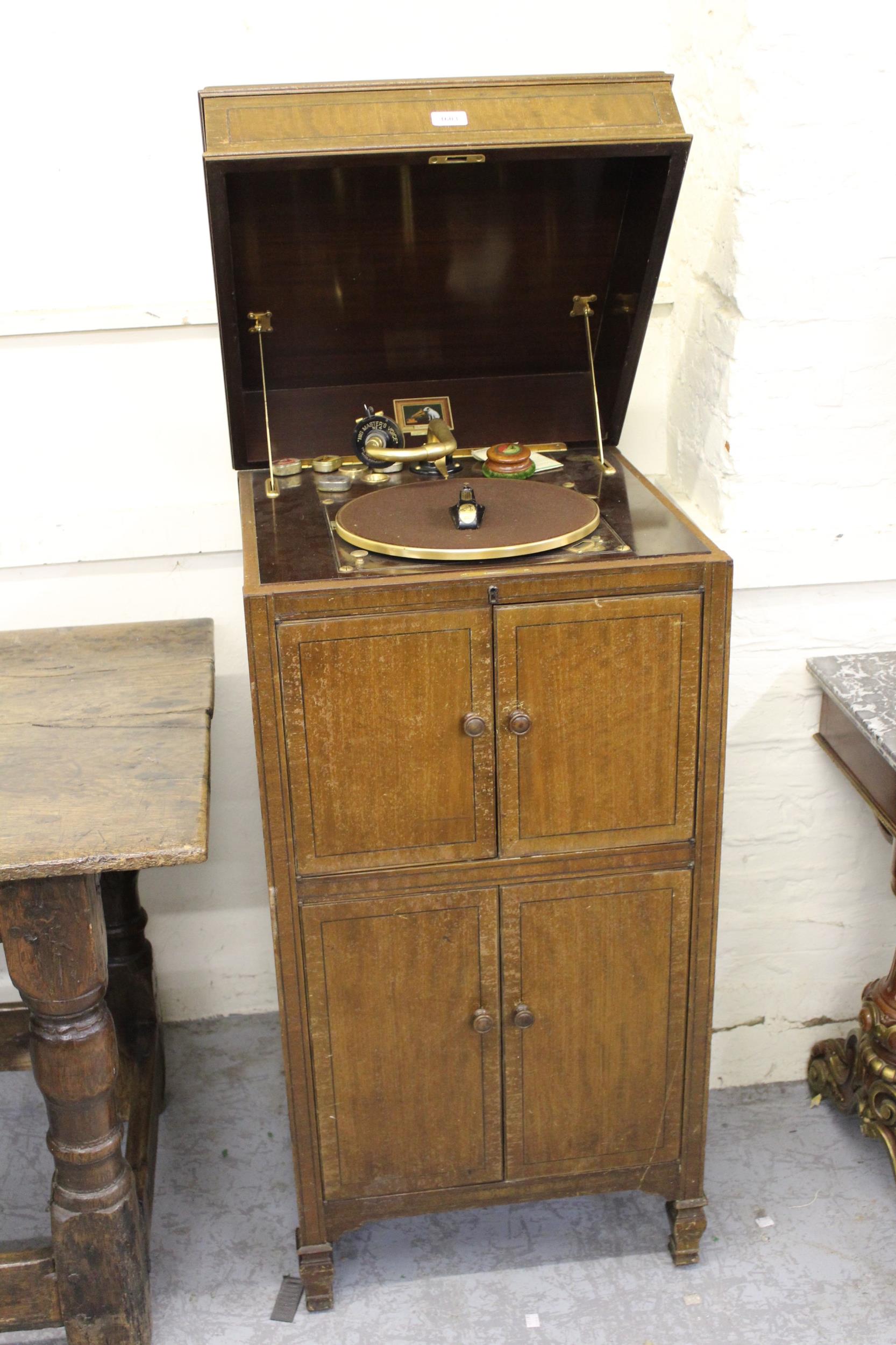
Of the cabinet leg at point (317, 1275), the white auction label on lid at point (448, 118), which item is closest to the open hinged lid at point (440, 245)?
the white auction label on lid at point (448, 118)

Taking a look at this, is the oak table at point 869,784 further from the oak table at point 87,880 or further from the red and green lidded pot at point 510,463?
the oak table at point 87,880

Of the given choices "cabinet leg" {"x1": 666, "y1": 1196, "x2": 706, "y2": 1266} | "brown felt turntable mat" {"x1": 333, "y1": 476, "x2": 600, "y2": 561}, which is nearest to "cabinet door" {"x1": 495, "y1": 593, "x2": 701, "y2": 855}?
"brown felt turntable mat" {"x1": 333, "y1": 476, "x2": 600, "y2": 561}

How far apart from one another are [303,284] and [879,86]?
3.72 ft

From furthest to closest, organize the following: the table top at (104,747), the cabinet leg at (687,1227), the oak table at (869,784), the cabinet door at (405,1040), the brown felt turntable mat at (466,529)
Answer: the cabinet leg at (687,1227) → the oak table at (869,784) → the cabinet door at (405,1040) → the brown felt turntable mat at (466,529) → the table top at (104,747)

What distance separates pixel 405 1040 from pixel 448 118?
5.40ft

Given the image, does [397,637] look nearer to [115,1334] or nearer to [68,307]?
[68,307]

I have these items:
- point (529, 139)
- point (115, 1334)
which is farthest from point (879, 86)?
point (115, 1334)

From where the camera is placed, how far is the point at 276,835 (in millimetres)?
2121

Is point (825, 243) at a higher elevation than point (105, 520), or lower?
higher

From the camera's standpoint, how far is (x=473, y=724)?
6.84 ft

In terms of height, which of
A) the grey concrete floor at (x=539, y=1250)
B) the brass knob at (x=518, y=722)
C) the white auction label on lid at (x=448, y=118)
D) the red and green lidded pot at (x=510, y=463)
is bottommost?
the grey concrete floor at (x=539, y=1250)

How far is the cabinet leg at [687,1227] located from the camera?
2508 mm

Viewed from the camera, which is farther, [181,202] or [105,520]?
[105,520]

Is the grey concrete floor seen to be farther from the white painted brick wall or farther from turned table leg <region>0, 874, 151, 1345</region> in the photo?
the white painted brick wall
